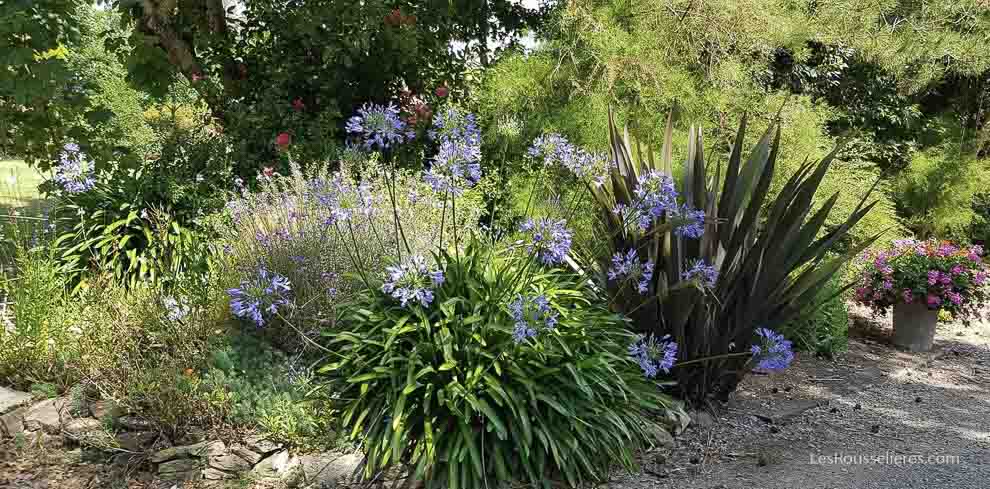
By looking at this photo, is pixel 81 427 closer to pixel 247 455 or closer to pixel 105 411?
pixel 105 411

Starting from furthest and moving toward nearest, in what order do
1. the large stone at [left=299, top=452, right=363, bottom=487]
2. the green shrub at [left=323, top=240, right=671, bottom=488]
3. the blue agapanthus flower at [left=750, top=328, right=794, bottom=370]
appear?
1. the blue agapanthus flower at [left=750, top=328, right=794, bottom=370]
2. the large stone at [left=299, top=452, right=363, bottom=487]
3. the green shrub at [left=323, top=240, right=671, bottom=488]

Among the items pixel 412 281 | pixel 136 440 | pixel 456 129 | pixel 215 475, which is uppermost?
pixel 456 129

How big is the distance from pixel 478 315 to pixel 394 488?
0.70 m

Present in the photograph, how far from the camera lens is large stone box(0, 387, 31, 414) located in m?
3.30

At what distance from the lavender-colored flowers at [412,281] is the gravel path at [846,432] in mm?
1049

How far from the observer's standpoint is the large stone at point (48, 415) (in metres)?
3.21

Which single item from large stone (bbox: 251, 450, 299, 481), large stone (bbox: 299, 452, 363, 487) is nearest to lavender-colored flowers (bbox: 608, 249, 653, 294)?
large stone (bbox: 299, 452, 363, 487)

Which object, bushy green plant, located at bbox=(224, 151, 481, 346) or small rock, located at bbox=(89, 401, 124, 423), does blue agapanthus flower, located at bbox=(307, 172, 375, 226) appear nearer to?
bushy green plant, located at bbox=(224, 151, 481, 346)

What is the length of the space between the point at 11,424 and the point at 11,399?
153 mm

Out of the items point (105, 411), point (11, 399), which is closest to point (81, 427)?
point (105, 411)

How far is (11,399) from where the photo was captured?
11.0 feet

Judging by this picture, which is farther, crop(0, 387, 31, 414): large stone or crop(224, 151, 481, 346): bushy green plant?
crop(224, 151, 481, 346): bushy green plant

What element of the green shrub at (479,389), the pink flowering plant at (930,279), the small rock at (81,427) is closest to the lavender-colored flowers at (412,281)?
the green shrub at (479,389)

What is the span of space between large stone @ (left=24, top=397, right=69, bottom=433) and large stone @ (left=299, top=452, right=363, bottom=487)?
48.2 inches
